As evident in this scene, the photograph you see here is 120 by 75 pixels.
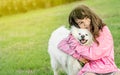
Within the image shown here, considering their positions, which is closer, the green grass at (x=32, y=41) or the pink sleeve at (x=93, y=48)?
the pink sleeve at (x=93, y=48)

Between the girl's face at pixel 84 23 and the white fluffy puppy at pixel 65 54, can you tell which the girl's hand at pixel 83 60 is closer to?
the white fluffy puppy at pixel 65 54

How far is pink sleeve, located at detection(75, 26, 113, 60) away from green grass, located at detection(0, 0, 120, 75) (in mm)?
1572

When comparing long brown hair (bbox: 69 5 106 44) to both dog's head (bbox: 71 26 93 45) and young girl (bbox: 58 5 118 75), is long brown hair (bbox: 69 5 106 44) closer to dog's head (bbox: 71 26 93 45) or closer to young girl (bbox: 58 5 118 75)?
young girl (bbox: 58 5 118 75)

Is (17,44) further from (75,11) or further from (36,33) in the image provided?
(75,11)

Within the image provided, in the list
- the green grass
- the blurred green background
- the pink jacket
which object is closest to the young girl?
the pink jacket

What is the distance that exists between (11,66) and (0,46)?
8.08ft

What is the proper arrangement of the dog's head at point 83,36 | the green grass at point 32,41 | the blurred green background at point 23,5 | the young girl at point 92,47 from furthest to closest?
the blurred green background at point 23,5 < the green grass at point 32,41 < the young girl at point 92,47 < the dog's head at point 83,36

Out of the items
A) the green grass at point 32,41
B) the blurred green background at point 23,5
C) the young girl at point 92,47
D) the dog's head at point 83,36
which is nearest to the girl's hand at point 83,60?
the young girl at point 92,47

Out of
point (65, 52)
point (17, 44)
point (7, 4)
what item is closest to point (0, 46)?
point (17, 44)

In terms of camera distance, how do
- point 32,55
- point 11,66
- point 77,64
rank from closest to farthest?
point 77,64 < point 11,66 < point 32,55

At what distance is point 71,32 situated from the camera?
5.65 m

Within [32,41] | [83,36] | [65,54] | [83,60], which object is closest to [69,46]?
[65,54]

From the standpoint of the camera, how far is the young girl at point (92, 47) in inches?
219

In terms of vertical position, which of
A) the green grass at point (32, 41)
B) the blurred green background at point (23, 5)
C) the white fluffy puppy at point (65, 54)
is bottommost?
the blurred green background at point (23, 5)
